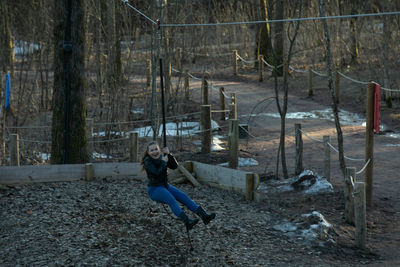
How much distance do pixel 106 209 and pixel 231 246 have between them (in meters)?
1.90

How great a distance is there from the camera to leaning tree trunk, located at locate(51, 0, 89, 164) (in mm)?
9562

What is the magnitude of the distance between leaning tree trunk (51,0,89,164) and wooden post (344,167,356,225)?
4.56 m

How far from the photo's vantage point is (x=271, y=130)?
15.0 meters

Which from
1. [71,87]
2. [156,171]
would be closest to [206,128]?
[71,87]

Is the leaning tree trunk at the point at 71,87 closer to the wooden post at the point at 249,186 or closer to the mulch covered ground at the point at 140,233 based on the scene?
the mulch covered ground at the point at 140,233

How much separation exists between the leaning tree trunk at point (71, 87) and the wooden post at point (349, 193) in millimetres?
4555

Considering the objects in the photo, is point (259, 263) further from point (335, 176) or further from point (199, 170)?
point (335, 176)

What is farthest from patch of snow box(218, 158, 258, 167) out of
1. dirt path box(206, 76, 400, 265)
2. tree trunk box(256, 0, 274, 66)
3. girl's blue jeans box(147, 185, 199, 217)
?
tree trunk box(256, 0, 274, 66)

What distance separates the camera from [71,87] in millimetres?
9633

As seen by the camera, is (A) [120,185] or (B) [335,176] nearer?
(A) [120,185]

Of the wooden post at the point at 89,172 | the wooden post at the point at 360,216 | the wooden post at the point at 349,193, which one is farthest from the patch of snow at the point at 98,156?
the wooden post at the point at 360,216

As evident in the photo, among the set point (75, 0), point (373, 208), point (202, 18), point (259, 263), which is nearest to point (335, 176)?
point (373, 208)

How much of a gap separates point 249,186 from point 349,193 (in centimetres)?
133

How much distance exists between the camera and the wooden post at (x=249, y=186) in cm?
787
